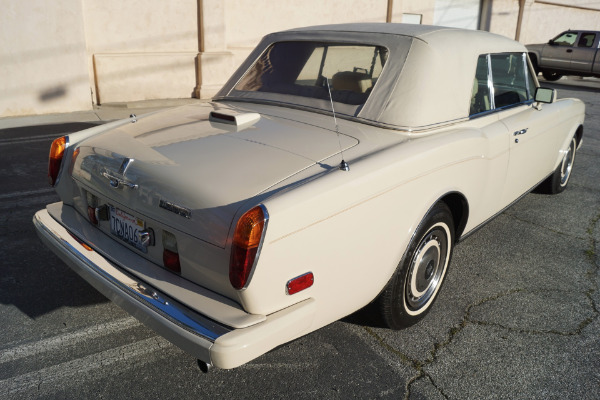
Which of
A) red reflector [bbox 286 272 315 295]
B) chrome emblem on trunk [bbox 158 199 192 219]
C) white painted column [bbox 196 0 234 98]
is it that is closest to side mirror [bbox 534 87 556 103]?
red reflector [bbox 286 272 315 295]

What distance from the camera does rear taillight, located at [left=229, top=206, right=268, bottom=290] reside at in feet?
7.13

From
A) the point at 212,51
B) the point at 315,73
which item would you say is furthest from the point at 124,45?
the point at 315,73

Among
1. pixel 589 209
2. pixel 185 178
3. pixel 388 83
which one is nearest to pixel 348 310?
pixel 185 178

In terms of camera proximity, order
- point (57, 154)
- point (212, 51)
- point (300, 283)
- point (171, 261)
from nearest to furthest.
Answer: point (300, 283), point (171, 261), point (57, 154), point (212, 51)

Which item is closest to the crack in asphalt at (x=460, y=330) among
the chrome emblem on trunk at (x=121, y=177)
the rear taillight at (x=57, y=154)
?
the chrome emblem on trunk at (x=121, y=177)

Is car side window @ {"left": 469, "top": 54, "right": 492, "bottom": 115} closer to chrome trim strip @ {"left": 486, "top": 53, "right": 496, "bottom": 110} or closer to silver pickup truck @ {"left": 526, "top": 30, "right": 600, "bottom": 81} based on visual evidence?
chrome trim strip @ {"left": 486, "top": 53, "right": 496, "bottom": 110}

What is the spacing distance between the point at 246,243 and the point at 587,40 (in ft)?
57.4

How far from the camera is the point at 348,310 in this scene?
2609 mm

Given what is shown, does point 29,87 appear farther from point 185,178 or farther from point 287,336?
point 287,336

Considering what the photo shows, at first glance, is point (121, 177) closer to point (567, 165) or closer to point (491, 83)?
point (491, 83)

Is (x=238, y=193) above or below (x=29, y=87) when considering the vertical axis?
above

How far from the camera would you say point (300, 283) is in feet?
7.59

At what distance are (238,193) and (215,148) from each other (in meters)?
0.51

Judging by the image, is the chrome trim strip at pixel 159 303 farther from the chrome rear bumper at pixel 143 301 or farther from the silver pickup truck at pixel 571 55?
the silver pickup truck at pixel 571 55
